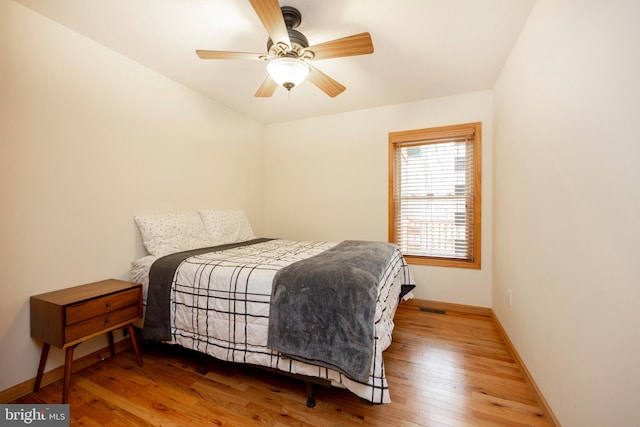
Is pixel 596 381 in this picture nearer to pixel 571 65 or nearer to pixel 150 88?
pixel 571 65

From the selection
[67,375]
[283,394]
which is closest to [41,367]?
[67,375]

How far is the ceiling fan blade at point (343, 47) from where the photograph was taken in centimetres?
161

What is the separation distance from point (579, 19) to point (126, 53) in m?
3.03

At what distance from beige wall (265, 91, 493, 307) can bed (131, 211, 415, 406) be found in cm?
115

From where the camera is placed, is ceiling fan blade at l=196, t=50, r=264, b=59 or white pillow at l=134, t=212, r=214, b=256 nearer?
ceiling fan blade at l=196, t=50, r=264, b=59

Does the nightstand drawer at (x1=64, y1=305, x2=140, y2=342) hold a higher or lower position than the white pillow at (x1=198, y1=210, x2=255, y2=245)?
lower

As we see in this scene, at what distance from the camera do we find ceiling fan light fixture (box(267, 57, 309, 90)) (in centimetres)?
175

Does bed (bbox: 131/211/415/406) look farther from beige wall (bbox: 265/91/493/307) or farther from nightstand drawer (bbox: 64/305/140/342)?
beige wall (bbox: 265/91/493/307)

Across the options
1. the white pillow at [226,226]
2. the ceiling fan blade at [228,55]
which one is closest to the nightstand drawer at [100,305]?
the white pillow at [226,226]

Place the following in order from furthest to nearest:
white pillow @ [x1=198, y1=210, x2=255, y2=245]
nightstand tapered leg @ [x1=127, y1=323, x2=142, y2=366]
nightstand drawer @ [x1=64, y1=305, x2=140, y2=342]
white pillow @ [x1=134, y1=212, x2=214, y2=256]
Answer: white pillow @ [x1=198, y1=210, x2=255, y2=245]
white pillow @ [x1=134, y1=212, x2=214, y2=256]
nightstand tapered leg @ [x1=127, y1=323, x2=142, y2=366]
nightstand drawer @ [x1=64, y1=305, x2=140, y2=342]

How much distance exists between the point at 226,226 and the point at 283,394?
75.3 inches

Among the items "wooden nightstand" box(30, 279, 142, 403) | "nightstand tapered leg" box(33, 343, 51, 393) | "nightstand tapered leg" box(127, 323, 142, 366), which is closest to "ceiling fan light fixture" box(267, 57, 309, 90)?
"wooden nightstand" box(30, 279, 142, 403)

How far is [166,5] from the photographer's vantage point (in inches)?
66.8

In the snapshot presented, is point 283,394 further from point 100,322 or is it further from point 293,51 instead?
point 293,51
